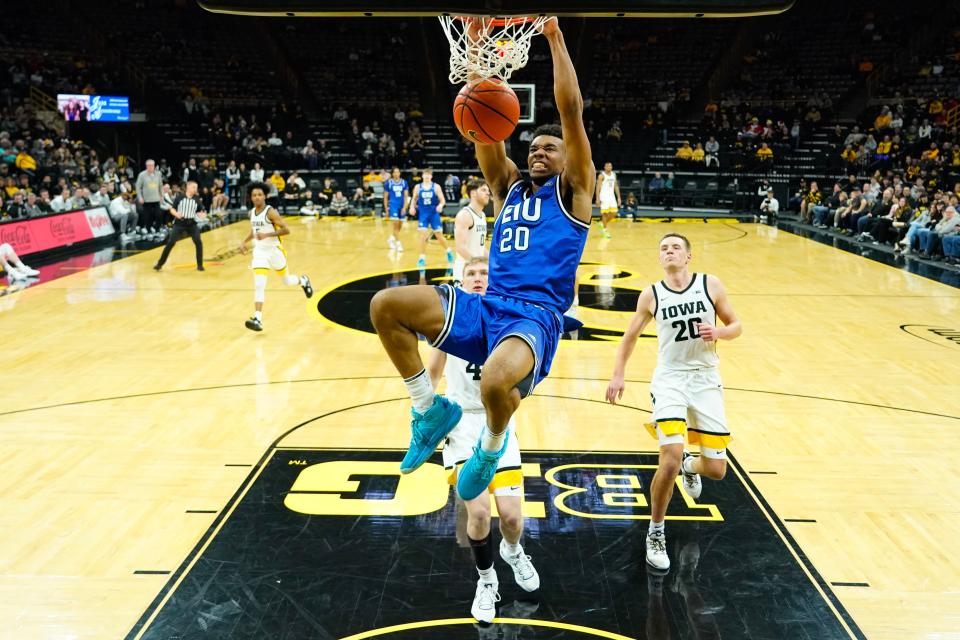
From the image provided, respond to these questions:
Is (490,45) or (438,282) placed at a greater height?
(490,45)

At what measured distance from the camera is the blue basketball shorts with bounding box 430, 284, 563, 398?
12.5ft

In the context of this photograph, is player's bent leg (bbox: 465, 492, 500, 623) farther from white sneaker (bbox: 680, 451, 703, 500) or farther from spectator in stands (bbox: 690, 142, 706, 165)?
spectator in stands (bbox: 690, 142, 706, 165)

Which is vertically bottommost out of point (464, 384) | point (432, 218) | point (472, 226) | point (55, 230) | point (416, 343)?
A: point (55, 230)

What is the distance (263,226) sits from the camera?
35.5 feet

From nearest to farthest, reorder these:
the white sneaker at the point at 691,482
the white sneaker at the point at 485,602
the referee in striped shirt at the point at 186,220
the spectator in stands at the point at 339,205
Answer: the white sneaker at the point at 485,602 < the white sneaker at the point at 691,482 < the referee in striped shirt at the point at 186,220 < the spectator in stands at the point at 339,205

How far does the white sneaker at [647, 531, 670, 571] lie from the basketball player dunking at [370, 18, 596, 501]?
1365 mm

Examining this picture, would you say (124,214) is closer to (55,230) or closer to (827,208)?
(55,230)

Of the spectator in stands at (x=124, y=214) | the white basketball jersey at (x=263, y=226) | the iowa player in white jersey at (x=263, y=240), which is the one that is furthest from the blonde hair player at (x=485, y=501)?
the spectator in stands at (x=124, y=214)

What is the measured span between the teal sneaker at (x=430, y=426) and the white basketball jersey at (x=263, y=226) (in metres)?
7.25

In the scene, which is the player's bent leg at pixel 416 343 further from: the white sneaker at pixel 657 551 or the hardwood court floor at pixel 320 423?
the hardwood court floor at pixel 320 423

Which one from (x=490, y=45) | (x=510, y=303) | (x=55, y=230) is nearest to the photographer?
(x=510, y=303)

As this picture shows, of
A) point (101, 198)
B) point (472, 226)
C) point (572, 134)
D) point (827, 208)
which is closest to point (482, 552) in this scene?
point (572, 134)

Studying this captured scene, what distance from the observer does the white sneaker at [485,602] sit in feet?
13.9

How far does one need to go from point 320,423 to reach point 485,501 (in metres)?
3.06
